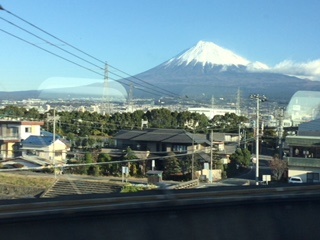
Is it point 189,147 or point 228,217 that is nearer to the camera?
point 228,217

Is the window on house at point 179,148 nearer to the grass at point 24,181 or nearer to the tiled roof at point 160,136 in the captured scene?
the tiled roof at point 160,136

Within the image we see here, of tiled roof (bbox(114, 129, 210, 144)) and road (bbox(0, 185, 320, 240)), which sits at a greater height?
tiled roof (bbox(114, 129, 210, 144))

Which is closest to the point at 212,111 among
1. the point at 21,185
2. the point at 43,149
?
the point at 43,149

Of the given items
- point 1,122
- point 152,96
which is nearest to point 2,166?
point 1,122

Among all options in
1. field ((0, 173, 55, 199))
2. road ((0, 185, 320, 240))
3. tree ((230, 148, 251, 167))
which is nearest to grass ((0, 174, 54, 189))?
field ((0, 173, 55, 199))

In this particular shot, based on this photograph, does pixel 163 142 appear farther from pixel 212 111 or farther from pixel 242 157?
pixel 212 111

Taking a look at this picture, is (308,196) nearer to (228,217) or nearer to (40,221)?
(228,217)

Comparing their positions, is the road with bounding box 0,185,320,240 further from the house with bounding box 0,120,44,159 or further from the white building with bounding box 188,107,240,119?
the white building with bounding box 188,107,240,119
